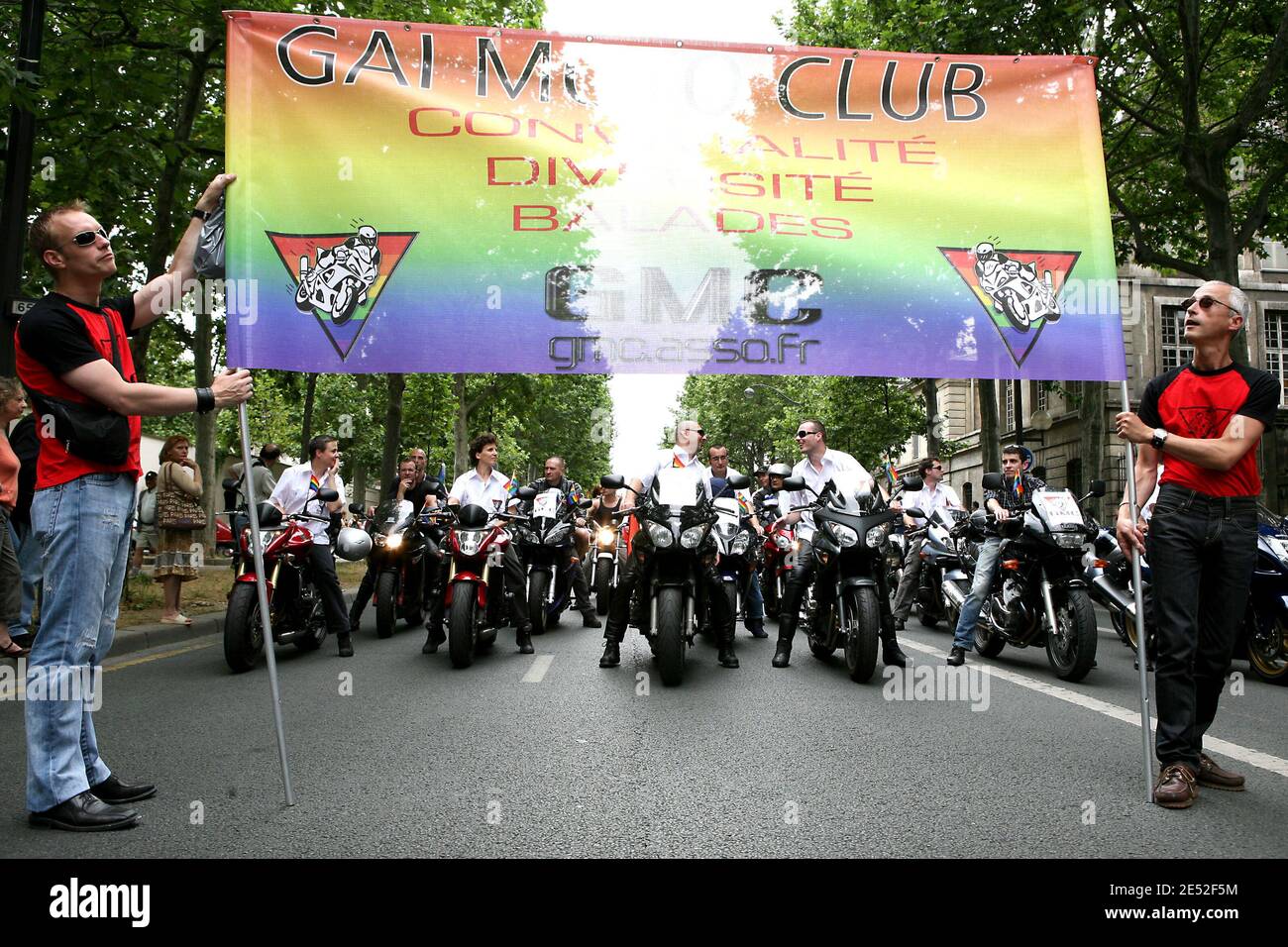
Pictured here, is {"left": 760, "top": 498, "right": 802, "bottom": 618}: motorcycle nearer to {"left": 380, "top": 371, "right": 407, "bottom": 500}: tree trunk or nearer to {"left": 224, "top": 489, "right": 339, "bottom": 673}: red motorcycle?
{"left": 224, "top": 489, "right": 339, "bottom": 673}: red motorcycle

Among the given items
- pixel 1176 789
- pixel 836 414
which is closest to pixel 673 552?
pixel 1176 789

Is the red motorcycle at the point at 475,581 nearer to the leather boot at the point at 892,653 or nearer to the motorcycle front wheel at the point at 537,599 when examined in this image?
the motorcycle front wheel at the point at 537,599

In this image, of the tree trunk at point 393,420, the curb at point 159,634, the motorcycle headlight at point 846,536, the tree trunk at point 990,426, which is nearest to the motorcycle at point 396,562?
the curb at point 159,634

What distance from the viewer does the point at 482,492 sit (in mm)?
9266

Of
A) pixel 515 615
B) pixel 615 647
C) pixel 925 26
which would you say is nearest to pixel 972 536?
pixel 615 647

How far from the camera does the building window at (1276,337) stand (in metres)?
33.8

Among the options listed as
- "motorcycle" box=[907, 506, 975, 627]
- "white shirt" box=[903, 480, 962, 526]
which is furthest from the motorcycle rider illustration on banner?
"white shirt" box=[903, 480, 962, 526]

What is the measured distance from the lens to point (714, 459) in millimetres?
12352

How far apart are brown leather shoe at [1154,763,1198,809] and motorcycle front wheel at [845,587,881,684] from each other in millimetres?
2995

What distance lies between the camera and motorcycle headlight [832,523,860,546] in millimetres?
7254

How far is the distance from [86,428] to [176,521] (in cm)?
748

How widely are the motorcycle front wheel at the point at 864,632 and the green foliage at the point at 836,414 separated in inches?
566
